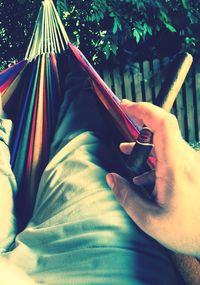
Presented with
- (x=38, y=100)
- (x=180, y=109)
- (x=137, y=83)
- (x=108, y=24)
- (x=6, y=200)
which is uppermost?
(x=108, y=24)

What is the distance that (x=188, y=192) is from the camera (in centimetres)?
51

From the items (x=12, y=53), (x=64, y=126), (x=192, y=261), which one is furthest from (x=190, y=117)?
(x=192, y=261)

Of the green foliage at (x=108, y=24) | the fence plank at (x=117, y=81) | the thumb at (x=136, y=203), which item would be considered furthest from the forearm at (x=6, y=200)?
the fence plank at (x=117, y=81)

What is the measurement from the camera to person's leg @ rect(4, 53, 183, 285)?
0.60 metres

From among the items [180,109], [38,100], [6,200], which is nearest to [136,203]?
[6,200]

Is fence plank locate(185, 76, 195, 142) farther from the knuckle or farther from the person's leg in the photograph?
the knuckle

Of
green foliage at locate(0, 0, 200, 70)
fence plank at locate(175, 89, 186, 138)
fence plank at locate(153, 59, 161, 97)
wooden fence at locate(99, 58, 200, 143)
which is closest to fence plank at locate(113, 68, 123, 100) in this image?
wooden fence at locate(99, 58, 200, 143)

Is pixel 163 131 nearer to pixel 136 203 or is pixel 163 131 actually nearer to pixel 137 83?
pixel 136 203

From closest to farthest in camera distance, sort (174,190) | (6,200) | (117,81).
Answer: (174,190), (6,200), (117,81)

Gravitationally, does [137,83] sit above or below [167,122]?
below

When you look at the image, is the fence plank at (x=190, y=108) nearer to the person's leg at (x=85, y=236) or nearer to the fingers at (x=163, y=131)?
the person's leg at (x=85, y=236)

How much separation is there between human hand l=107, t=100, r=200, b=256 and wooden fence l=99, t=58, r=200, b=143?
9.97 feet

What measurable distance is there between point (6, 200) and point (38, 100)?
48cm

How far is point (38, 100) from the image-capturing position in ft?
4.40
